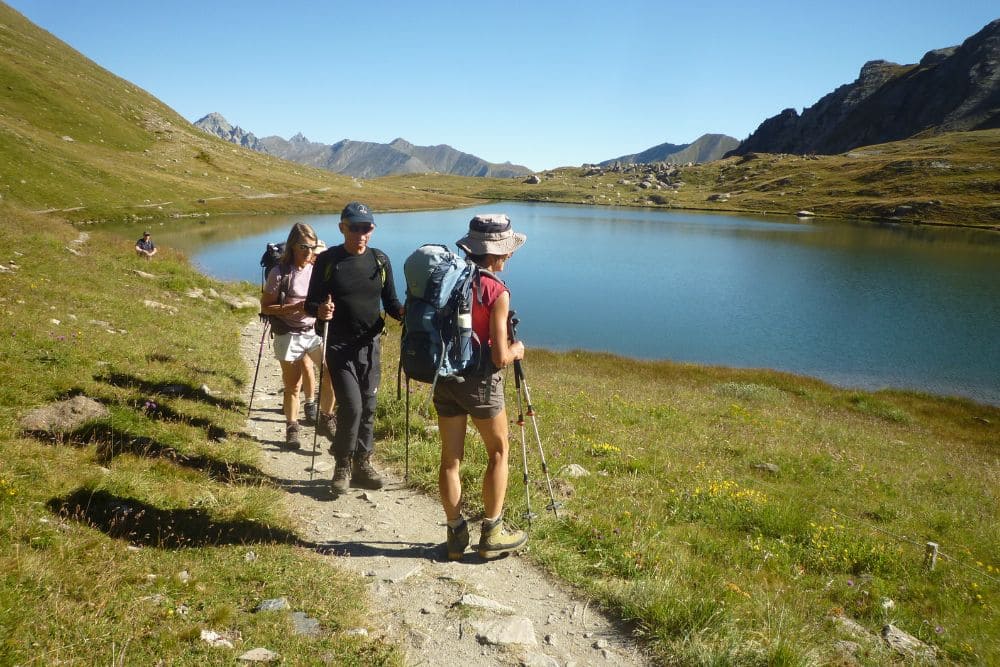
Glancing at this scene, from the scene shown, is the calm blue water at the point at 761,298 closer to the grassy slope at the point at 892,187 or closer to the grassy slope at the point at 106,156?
the grassy slope at the point at 106,156

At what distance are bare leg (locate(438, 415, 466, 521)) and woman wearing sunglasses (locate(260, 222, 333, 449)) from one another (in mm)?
3982

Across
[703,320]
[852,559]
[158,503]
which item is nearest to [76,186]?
[703,320]

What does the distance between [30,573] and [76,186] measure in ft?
253

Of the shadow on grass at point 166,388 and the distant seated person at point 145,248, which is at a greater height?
the distant seated person at point 145,248

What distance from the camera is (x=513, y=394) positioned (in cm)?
1528

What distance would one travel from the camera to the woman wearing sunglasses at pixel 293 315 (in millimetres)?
8742

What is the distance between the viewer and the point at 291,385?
362 inches

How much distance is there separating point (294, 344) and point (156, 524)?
3.87 metres

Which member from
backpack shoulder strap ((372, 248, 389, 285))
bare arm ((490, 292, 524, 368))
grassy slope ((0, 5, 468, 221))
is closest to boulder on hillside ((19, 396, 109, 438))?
backpack shoulder strap ((372, 248, 389, 285))

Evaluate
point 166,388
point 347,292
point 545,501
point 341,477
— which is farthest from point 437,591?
point 166,388

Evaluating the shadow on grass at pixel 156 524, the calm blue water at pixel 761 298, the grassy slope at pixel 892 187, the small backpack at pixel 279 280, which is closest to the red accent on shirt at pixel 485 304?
the shadow on grass at pixel 156 524

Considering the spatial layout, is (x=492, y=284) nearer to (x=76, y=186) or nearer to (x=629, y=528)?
(x=629, y=528)

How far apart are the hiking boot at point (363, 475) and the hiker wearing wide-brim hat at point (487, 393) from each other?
2124mm

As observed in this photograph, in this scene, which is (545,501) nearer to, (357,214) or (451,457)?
(451,457)
